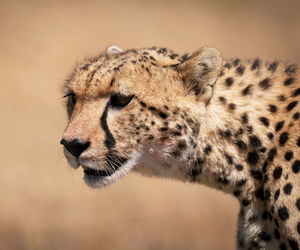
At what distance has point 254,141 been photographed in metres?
3.50

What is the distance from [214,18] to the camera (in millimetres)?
11188

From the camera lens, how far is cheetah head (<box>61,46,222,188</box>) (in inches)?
138

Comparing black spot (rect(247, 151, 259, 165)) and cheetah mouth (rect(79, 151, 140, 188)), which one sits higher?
black spot (rect(247, 151, 259, 165))

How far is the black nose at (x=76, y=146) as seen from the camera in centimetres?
341

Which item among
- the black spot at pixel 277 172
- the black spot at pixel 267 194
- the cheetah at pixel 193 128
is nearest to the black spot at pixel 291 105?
the cheetah at pixel 193 128

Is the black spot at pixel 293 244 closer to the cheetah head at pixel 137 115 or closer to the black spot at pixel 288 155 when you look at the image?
the black spot at pixel 288 155

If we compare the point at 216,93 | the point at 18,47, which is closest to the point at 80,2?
the point at 18,47

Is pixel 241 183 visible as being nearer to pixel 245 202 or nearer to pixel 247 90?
pixel 245 202

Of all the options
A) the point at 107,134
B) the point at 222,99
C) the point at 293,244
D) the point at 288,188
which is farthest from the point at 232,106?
the point at 293,244

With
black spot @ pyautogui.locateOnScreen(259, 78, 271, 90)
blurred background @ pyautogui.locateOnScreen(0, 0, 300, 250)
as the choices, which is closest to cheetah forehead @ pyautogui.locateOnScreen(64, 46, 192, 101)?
black spot @ pyautogui.locateOnScreen(259, 78, 271, 90)

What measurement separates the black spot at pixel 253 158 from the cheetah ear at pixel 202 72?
1.16 feet

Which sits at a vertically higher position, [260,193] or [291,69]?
[291,69]

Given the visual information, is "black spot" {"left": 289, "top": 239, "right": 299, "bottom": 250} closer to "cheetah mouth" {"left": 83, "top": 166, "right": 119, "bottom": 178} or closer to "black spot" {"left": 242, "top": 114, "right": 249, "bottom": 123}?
"black spot" {"left": 242, "top": 114, "right": 249, "bottom": 123}

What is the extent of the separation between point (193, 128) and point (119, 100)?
0.40m
